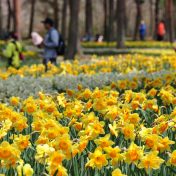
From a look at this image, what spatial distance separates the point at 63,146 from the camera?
362 cm

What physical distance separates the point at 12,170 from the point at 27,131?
126 cm

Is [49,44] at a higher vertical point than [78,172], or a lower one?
higher

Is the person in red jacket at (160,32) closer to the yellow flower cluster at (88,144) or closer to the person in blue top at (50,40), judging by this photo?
the person in blue top at (50,40)

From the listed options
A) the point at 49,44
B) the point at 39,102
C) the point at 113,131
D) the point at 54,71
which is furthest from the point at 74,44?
the point at 113,131

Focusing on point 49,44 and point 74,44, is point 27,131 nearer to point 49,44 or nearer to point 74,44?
point 49,44

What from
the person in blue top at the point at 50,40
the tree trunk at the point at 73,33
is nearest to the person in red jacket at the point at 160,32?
the tree trunk at the point at 73,33

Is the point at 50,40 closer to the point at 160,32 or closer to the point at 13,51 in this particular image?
the point at 13,51

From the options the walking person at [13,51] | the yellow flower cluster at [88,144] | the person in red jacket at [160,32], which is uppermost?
the person in red jacket at [160,32]

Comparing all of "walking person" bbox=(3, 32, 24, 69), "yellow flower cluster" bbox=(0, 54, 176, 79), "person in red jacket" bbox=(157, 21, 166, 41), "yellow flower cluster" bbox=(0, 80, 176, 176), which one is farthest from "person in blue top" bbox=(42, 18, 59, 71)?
"person in red jacket" bbox=(157, 21, 166, 41)

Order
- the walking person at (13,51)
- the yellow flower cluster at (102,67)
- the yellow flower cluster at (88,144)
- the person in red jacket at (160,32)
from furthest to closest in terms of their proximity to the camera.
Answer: the person in red jacket at (160,32) < the walking person at (13,51) < the yellow flower cluster at (102,67) < the yellow flower cluster at (88,144)

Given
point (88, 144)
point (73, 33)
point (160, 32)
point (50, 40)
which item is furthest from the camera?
point (160, 32)

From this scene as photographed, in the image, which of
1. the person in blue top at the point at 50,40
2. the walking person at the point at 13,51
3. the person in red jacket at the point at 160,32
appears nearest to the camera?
the person in blue top at the point at 50,40

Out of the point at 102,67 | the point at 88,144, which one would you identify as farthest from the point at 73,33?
the point at 88,144

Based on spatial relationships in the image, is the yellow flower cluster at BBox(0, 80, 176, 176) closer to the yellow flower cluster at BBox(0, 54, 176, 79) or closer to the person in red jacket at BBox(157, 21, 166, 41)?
the yellow flower cluster at BBox(0, 54, 176, 79)
